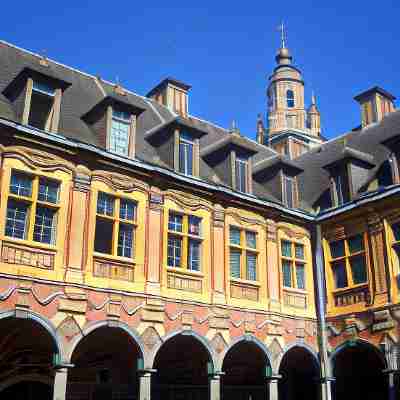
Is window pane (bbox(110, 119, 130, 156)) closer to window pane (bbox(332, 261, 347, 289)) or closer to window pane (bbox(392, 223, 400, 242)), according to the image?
window pane (bbox(332, 261, 347, 289))

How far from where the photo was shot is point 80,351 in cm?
1616

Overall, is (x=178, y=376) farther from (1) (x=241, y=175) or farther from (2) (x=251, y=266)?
(1) (x=241, y=175)

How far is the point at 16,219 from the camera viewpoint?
13.1 metres

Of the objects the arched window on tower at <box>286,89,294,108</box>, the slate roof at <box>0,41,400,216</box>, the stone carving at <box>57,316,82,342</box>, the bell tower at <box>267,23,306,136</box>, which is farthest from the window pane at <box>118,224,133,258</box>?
the arched window on tower at <box>286,89,294,108</box>

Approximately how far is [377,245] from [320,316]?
2812mm

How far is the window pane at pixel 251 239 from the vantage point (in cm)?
1747

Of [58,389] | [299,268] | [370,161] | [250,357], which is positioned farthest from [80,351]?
[370,161]

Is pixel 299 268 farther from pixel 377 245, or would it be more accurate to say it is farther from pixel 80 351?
pixel 80 351

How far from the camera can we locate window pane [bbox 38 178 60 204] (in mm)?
13617

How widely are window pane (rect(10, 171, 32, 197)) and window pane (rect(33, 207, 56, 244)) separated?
461 mm

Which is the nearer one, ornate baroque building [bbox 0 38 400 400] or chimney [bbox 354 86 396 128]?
ornate baroque building [bbox 0 38 400 400]

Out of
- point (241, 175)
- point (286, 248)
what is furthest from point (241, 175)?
point (286, 248)

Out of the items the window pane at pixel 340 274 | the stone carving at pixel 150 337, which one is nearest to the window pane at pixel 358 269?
the window pane at pixel 340 274

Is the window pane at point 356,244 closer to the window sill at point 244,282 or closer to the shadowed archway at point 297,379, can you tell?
the window sill at point 244,282
